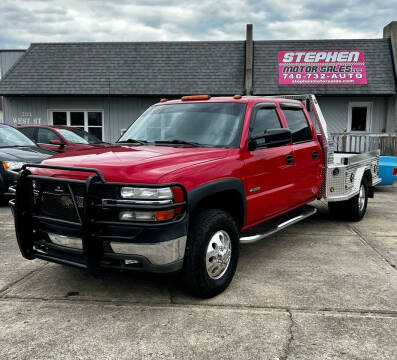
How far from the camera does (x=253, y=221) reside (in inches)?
179

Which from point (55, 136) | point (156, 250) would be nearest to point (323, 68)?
point (55, 136)

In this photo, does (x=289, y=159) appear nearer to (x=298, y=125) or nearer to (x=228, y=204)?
(x=298, y=125)

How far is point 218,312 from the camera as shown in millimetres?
3502

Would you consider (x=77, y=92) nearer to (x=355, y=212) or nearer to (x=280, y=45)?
(x=280, y=45)

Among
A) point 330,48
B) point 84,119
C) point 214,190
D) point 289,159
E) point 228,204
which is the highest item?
point 330,48

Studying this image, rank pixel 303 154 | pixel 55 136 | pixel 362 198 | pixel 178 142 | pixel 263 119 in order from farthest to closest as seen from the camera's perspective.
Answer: pixel 55 136 < pixel 362 198 < pixel 303 154 < pixel 263 119 < pixel 178 142

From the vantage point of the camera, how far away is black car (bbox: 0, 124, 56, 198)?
25.3ft

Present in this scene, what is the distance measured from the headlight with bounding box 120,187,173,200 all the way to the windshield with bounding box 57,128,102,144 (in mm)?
7951

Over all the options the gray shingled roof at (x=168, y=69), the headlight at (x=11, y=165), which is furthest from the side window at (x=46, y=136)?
the gray shingled roof at (x=168, y=69)

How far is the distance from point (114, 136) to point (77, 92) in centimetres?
232

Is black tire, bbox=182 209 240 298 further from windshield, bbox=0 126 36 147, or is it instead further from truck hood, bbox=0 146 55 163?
windshield, bbox=0 126 36 147

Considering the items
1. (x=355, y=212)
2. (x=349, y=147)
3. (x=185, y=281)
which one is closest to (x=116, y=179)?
(x=185, y=281)

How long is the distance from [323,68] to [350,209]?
11.4 metres

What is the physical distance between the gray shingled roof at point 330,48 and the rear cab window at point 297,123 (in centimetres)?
1110
